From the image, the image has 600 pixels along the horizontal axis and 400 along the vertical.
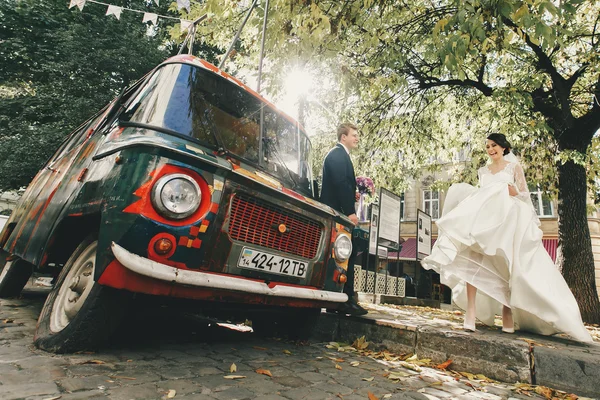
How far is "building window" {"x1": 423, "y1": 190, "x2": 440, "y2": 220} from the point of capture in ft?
71.5

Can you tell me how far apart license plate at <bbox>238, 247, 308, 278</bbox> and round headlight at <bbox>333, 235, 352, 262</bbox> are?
16.1 inches

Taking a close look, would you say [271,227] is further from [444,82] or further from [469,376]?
[444,82]

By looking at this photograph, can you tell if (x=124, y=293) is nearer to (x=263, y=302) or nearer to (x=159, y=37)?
(x=263, y=302)

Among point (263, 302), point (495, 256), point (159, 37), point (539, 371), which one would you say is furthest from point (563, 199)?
point (159, 37)

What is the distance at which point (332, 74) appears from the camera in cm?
735

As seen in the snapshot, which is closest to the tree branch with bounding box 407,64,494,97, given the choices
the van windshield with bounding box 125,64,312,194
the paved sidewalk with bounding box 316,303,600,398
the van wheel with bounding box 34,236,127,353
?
the van windshield with bounding box 125,64,312,194

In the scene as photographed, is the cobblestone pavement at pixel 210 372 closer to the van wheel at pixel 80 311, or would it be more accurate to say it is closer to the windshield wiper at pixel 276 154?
the van wheel at pixel 80 311

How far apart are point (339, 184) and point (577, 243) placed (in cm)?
594

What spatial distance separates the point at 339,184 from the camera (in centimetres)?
388

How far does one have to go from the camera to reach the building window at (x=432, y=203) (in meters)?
21.8

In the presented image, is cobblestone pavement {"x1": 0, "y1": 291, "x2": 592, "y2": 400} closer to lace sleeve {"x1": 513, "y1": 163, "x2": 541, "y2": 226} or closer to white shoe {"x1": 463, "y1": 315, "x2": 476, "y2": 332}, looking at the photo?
white shoe {"x1": 463, "y1": 315, "x2": 476, "y2": 332}

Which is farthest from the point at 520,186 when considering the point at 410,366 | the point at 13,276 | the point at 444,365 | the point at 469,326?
the point at 13,276

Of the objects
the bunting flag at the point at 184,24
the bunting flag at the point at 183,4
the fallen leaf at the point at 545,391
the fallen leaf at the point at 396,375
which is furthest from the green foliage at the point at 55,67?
the fallen leaf at the point at 545,391

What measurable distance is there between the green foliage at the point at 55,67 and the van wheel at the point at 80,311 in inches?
554
